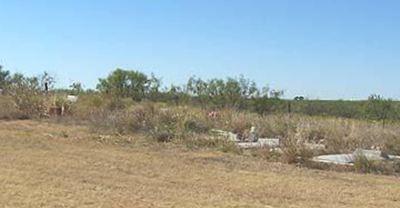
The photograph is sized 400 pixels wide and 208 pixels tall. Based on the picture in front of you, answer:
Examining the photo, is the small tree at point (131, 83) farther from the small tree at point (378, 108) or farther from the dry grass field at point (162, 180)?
the dry grass field at point (162, 180)

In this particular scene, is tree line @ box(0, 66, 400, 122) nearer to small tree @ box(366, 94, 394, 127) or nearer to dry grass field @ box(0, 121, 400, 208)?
small tree @ box(366, 94, 394, 127)

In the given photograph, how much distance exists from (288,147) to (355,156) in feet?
4.76

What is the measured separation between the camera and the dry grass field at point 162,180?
29.5ft

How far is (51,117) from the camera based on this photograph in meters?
23.6

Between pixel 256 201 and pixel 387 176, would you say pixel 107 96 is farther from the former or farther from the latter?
pixel 256 201

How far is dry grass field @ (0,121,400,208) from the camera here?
29.5ft

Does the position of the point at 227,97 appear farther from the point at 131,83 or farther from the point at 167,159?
the point at 167,159

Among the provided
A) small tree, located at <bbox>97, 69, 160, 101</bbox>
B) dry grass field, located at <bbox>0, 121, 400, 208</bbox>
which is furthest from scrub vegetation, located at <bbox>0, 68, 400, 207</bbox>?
small tree, located at <bbox>97, 69, 160, 101</bbox>

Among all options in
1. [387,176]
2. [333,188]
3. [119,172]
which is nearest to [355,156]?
[387,176]

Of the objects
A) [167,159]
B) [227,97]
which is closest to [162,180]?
[167,159]

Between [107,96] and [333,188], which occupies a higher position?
[107,96]

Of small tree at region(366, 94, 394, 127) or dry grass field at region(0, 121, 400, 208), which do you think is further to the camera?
small tree at region(366, 94, 394, 127)

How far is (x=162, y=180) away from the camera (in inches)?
422

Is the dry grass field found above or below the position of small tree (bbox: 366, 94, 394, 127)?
below
